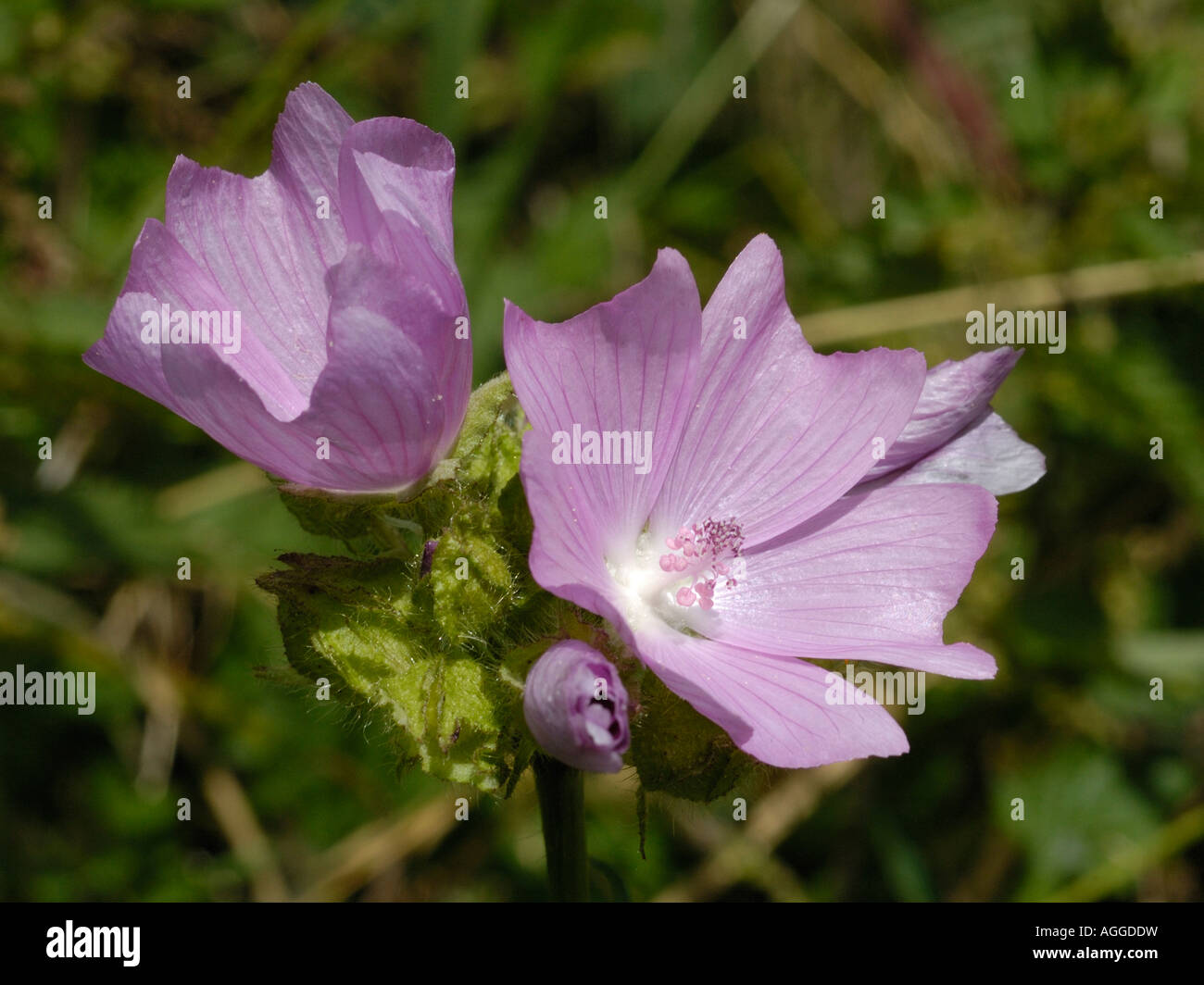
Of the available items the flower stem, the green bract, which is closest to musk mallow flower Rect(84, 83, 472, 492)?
the green bract

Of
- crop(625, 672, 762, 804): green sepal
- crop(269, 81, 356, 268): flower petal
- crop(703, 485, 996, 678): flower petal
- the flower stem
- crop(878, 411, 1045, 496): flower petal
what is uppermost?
crop(269, 81, 356, 268): flower petal

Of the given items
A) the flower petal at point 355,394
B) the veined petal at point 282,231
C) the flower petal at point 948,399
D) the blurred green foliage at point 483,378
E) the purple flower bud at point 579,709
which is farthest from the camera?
the blurred green foliage at point 483,378

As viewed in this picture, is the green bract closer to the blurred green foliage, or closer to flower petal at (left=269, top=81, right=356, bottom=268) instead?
flower petal at (left=269, top=81, right=356, bottom=268)

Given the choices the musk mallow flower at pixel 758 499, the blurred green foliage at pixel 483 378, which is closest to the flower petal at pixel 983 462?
the musk mallow flower at pixel 758 499

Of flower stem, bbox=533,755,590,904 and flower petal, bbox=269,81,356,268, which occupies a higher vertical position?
flower petal, bbox=269,81,356,268

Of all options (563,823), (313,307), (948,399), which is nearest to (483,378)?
(313,307)

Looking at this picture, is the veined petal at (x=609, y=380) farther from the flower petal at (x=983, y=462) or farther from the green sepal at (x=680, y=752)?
the flower petal at (x=983, y=462)
